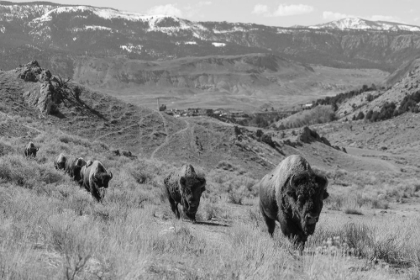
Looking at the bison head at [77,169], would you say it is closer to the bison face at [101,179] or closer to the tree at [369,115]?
the bison face at [101,179]

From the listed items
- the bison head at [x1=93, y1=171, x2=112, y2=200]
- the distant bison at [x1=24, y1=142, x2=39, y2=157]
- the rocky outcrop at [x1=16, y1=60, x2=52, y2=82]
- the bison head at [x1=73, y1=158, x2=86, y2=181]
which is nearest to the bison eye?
the bison head at [x1=93, y1=171, x2=112, y2=200]

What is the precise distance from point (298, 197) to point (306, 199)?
14 cm

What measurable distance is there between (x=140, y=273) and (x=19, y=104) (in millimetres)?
44162

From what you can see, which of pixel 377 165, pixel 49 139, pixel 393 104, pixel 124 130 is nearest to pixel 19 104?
pixel 124 130

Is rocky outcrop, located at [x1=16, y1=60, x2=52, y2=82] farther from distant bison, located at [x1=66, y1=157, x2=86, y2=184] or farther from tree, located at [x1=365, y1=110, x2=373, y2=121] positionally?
tree, located at [x1=365, y1=110, x2=373, y2=121]

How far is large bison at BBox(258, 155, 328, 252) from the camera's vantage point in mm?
7957

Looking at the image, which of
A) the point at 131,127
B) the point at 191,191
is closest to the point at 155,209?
the point at 191,191

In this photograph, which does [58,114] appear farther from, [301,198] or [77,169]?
[301,198]

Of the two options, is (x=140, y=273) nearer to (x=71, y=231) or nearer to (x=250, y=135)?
(x=71, y=231)

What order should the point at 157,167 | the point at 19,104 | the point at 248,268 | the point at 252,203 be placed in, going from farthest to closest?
the point at 19,104 → the point at 157,167 → the point at 252,203 → the point at 248,268

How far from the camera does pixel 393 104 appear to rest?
95188 millimetres

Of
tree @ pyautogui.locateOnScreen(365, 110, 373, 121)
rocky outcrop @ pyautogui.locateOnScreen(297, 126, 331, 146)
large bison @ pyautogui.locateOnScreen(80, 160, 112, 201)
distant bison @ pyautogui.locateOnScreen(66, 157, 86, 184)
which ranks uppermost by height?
large bison @ pyautogui.locateOnScreen(80, 160, 112, 201)

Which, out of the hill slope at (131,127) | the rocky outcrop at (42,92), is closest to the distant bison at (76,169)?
the hill slope at (131,127)

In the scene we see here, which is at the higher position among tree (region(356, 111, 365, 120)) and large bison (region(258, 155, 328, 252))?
large bison (region(258, 155, 328, 252))
